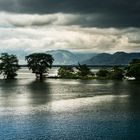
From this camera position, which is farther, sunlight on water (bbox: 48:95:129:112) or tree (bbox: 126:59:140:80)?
tree (bbox: 126:59:140:80)

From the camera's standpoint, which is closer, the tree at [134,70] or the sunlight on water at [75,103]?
the sunlight on water at [75,103]

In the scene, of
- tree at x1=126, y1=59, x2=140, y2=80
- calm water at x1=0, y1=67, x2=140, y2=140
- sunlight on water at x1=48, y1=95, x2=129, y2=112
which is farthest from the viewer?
tree at x1=126, y1=59, x2=140, y2=80

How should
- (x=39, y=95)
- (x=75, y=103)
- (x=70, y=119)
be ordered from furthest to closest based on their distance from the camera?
(x=39, y=95) < (x=75, y=103) < (x=70, y=119)

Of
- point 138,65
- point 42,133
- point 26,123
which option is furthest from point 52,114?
point 138,65

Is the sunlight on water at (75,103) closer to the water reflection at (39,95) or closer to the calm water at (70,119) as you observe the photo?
the calm water at (70,119)

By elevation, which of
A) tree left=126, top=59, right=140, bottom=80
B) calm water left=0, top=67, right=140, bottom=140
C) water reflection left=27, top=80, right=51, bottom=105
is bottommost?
calm water left=0, top=67, right=140, bottom=140

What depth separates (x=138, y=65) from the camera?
190375 millimetres

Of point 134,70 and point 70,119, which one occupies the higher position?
point 134,70

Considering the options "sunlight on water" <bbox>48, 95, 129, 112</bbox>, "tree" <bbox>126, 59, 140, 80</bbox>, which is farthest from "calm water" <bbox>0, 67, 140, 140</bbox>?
"tree" <bbox>126, 59, 140, 80</bbox>

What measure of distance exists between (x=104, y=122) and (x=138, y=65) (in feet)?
416

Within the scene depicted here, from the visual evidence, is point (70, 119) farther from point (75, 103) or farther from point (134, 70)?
point (134, 70)

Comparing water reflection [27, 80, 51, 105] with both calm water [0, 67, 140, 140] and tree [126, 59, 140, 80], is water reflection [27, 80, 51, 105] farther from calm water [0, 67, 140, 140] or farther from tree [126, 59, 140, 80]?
tree [126, 59, 140, 80]

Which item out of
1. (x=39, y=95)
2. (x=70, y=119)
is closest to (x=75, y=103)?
(x=39, y=95)

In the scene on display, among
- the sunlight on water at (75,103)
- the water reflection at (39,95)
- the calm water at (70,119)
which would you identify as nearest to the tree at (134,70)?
the water reflection at (39,95)
